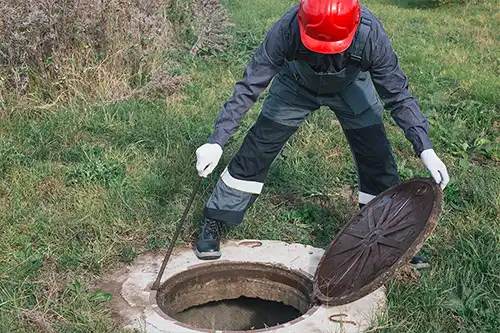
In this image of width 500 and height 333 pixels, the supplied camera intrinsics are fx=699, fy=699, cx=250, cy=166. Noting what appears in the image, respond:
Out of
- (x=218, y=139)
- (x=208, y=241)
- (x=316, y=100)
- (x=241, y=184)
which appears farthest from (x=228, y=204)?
(x=316, y=100)

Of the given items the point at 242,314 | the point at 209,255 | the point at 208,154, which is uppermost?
the point at 208,154

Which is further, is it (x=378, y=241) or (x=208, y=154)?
(x=378, y=241)

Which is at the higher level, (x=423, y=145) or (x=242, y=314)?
(x=423, y=145)

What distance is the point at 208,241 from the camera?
412cm

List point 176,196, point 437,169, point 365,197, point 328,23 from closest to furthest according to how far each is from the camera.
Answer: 1. point 328,23
2. point 437,169
3. point 365,197
4. point 176,196

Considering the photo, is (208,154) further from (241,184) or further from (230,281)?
(230,281)

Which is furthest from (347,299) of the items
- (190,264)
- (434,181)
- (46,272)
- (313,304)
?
(46,272)

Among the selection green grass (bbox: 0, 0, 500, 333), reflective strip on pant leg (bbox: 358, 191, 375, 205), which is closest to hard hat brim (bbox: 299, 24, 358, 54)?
reflective strip on pant leg (bbox: 358, 191, 375, 205)

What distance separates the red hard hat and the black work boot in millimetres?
1329

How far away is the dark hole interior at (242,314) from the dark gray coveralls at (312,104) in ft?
1.81

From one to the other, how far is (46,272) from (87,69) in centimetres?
300

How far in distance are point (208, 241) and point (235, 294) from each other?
0.35 metres

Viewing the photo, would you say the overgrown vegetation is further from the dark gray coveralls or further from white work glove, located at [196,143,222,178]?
white work glove, located at [196,143,222,178]

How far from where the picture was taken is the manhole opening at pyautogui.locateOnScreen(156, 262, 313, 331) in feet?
13.0
